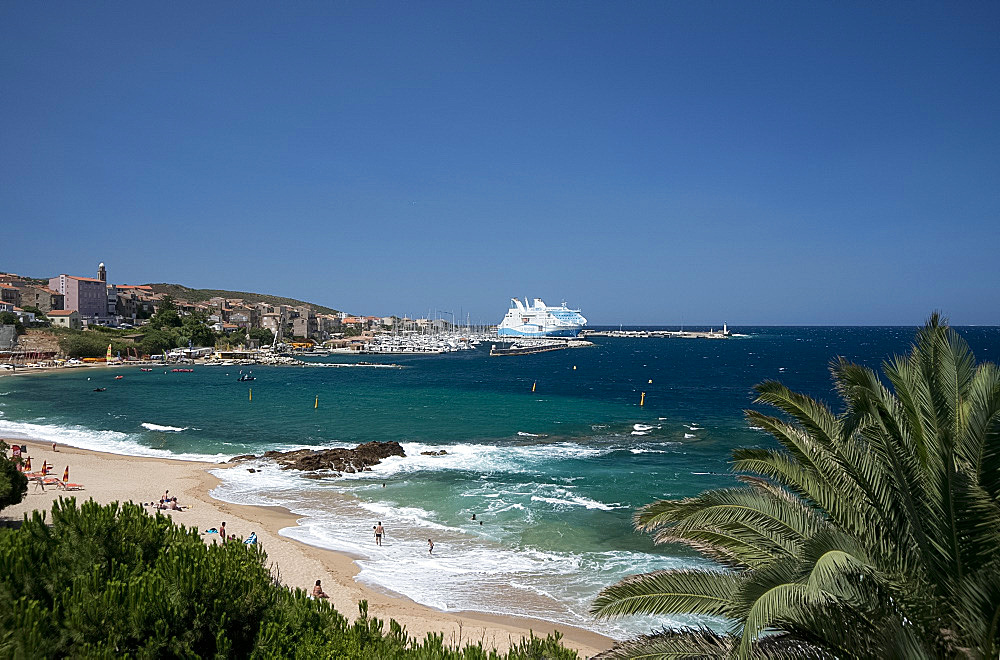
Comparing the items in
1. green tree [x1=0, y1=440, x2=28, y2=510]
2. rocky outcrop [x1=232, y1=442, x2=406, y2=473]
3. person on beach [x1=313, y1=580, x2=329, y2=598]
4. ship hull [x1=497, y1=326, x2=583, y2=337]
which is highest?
ship hull [x1=497, y1=326, x2=583, y2=337]

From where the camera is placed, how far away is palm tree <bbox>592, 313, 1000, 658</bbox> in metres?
4.09

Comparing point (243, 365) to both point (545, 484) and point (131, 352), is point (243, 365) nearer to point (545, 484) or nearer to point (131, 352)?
point (131, 352)

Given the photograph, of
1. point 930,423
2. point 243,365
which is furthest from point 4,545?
point 243,365

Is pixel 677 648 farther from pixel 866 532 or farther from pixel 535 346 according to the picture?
pixel 535 346

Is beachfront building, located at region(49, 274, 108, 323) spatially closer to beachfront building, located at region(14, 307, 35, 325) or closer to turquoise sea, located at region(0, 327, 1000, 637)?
beachfront building, located at region(14, 307, 35, 325)

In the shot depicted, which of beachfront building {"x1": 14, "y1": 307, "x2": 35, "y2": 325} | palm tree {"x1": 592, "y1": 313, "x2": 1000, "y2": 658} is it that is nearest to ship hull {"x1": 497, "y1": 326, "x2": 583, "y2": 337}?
beachfront building {"x1": 14, "y1": 307, "x2": 35, "y2": 325}

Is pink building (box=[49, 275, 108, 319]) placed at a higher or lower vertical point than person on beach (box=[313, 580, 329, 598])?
higher

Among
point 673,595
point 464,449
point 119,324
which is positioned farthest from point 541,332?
point 673,595

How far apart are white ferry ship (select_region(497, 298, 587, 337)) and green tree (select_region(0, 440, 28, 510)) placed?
13825 centimetres

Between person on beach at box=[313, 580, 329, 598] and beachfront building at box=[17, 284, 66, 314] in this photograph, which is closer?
person on beach at box=[313, 580, 329, 598]

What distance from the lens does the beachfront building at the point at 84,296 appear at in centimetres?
9531

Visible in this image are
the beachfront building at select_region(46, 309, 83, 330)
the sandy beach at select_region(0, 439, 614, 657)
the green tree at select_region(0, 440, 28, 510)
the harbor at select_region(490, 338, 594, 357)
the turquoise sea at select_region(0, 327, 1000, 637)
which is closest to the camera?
the sandy beach at select_region(0, 439, 614, 657)

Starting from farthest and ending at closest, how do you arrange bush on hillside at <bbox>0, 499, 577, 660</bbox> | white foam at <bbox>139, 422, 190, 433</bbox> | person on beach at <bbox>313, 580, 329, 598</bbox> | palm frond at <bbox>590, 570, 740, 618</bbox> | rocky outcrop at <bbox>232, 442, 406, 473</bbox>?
white foam at <bbox>139, 422, 190, 433</bbox>
rocky outcrop at <bbox>232, 442, 406, 473</bbox>
person on beach at <bbox>313, 580, 329, 598</bbox>
bush on hillside at <bbox>0, 499, 577, 660</bbox>
palm frond at <bbox>590, 570, 740, 618</bbox>

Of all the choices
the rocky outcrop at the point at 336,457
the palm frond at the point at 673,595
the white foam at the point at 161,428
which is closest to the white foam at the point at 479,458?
the rocky outcrop at the point at 336,457
